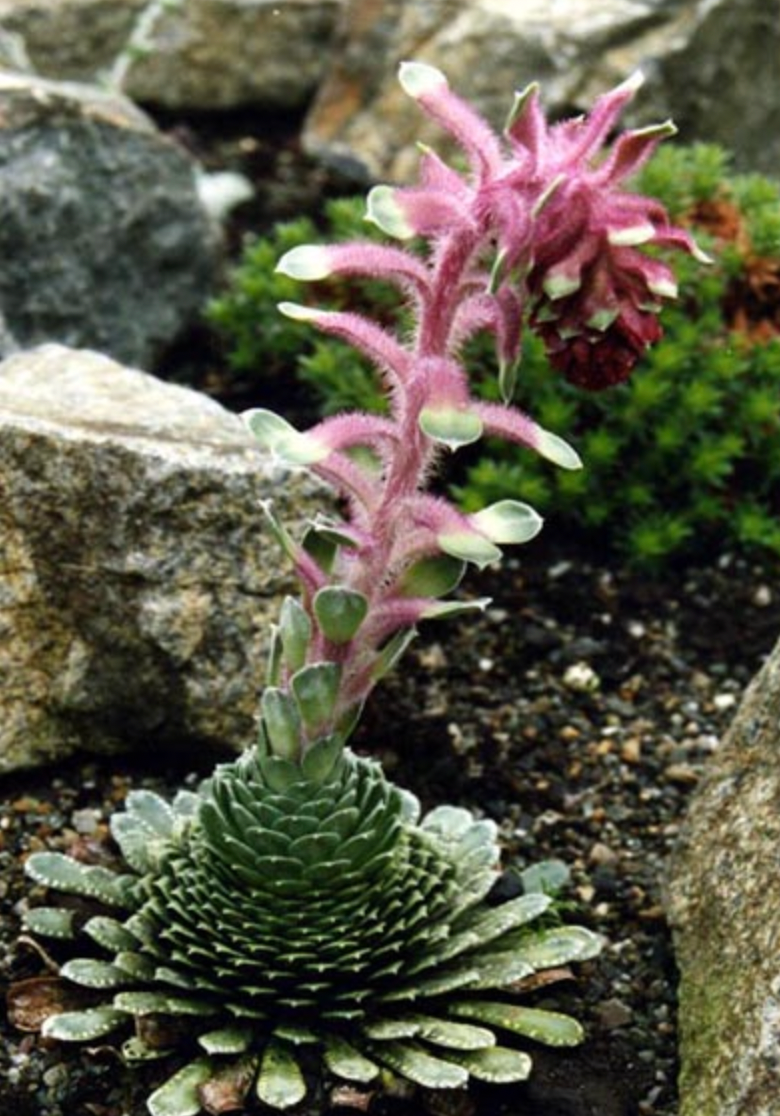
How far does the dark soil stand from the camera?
4.24 metres

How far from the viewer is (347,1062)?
399cm

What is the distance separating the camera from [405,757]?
5.29 meters

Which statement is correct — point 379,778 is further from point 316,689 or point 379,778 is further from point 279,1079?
point 279,1079

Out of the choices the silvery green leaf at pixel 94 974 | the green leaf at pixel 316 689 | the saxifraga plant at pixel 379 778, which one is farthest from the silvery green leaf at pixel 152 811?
the green leaf at pixel 316 689

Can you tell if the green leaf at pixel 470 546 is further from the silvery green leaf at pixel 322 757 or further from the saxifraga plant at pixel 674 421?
the saxifraga plant at pixel 674 421

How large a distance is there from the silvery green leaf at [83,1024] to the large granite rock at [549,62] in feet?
16.8

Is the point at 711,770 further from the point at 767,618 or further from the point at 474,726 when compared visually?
the point at 767,618

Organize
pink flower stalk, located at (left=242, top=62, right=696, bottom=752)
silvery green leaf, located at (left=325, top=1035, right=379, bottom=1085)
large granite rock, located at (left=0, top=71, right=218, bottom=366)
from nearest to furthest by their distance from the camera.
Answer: pink flower stalk, located at (left=242, top=62, right=696, bottom=752), silvery green leaf, located at (left=325, top=1035, right=379, bottom=1085), large granite rock, located at (left=0, top=71, right=218, bottom=366)

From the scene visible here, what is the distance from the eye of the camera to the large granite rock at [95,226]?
683cm

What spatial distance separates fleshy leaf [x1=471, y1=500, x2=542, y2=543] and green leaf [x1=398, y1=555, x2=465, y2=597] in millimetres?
104

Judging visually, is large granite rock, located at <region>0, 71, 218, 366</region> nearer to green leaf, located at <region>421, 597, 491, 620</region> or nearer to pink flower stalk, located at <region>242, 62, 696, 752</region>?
pink flower stalk, located at <region>242, 62, 696, 752</region>

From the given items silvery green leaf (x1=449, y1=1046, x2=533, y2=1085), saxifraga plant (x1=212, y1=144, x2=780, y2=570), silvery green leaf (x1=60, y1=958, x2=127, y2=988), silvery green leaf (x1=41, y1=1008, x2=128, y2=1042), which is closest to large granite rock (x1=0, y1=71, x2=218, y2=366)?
saxifraga plant (x1=212, y1=144, x2=780, y2=570)

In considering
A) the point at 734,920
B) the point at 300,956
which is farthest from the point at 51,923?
the point at 734,920

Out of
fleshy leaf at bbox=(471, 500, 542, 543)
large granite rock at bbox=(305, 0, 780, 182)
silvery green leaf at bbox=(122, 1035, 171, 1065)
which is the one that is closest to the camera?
fleshy leaf at bbox=(471, 500, 542, 543)
